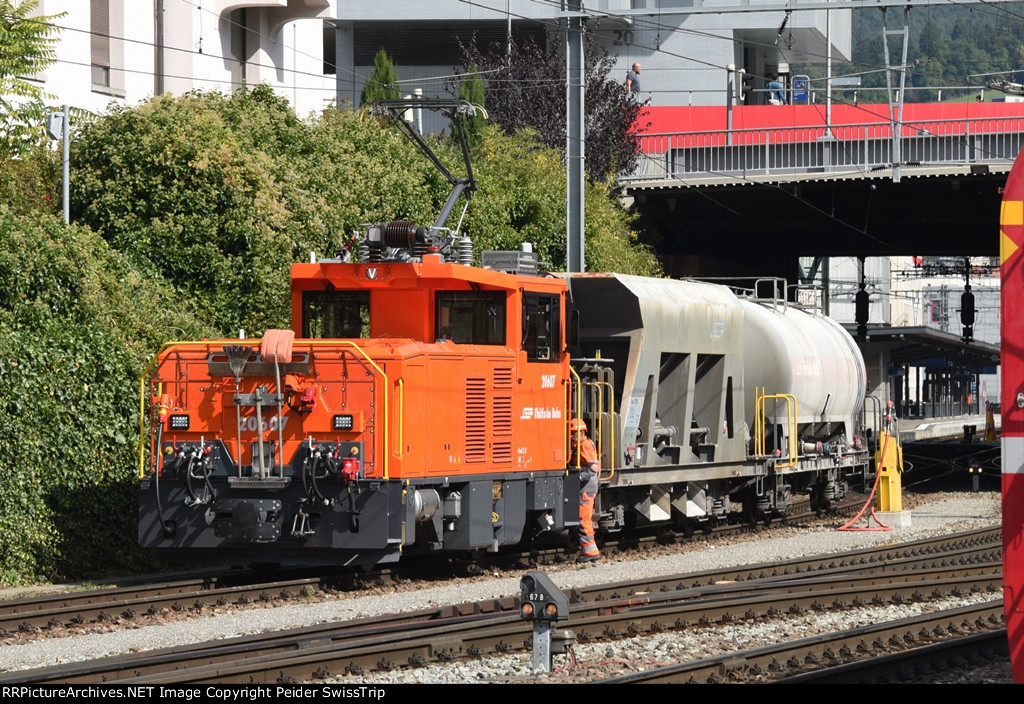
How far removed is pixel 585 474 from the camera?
18000 mm

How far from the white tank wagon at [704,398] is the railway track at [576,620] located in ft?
9.41

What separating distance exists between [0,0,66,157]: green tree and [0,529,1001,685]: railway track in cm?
1224

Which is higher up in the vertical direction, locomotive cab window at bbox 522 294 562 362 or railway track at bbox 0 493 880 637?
locomotive cab window at bbox 522 294 562 362

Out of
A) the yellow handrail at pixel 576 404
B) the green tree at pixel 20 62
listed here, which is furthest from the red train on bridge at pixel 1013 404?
the green tree at pixel 20 62

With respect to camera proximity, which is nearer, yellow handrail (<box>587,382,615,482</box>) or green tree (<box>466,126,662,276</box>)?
yellow handrail (<box>587,382,615,482</box>)

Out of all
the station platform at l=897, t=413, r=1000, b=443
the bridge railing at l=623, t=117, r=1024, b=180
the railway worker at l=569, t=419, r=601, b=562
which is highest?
the bridge railing at l=623, t=117, r=1024, b=180

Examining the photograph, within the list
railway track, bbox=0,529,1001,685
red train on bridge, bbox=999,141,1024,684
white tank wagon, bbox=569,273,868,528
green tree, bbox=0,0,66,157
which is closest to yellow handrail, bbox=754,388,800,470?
white tank wagon, bbox=569,273,868,528

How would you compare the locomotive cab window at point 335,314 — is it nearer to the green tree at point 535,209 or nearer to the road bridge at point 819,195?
the green tree at point 535,209

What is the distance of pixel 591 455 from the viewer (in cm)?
1791

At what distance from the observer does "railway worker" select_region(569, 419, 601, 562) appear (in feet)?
58.2

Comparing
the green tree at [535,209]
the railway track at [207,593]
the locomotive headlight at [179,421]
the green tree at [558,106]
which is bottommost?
the railway track at [207,593]

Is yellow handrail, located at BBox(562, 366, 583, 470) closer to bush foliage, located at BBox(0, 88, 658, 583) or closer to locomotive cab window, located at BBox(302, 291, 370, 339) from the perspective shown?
locomotive cab window, located at BBox(302, 291, 370, 339)

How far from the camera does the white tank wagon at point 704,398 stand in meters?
19.1

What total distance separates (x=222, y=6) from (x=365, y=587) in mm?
23572
